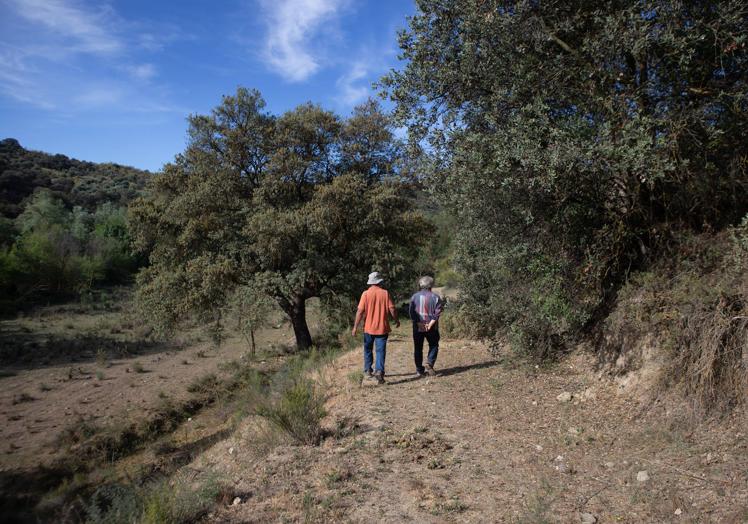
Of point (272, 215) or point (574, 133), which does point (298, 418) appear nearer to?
point (574, 133)

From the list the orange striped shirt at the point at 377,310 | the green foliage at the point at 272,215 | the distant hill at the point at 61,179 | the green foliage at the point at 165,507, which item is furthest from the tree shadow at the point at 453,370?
the distant hill at the point at 61,179

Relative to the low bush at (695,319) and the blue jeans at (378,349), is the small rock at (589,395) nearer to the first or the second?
the low bush at (695,319)

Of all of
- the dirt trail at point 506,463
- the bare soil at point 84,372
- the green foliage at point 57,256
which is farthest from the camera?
the green foliage at point 57,256

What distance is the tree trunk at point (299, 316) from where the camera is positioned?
16953 mm

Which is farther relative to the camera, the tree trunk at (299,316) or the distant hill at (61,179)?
the distant hill at (61,179)

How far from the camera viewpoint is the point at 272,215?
46.2 feet

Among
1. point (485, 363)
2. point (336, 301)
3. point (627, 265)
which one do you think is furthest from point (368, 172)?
point (627, 265)

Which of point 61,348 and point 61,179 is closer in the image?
point 61,348

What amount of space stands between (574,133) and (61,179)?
2995 inches

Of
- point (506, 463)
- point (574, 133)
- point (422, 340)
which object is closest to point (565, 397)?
point (506, 463)

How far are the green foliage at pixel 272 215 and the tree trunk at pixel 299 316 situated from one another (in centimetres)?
28

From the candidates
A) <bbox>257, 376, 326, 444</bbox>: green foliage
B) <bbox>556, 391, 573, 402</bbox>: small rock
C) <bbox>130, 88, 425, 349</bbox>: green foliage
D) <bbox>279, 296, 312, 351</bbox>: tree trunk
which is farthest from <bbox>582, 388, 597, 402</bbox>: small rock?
<bbox>279, 296, 312, 351</bbox>: tree trunk

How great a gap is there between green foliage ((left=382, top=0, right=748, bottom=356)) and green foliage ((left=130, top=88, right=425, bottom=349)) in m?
7.18

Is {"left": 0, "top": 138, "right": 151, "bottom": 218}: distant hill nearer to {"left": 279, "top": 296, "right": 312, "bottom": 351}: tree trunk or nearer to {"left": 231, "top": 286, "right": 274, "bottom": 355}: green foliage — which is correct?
{"left": 279, "top": 296, "right": 312, "bottom": 351}: tree trunk
